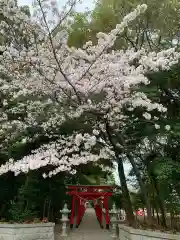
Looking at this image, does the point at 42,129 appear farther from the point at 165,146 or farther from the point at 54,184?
the point at 165,146

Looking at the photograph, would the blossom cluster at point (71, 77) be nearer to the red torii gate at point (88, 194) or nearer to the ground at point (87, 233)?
the ground at point (87, 233)

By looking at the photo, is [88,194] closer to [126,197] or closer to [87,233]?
[87,233]

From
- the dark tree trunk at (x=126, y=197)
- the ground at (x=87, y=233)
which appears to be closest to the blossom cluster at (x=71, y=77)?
the dark tree trunk at (x=126, y=197)

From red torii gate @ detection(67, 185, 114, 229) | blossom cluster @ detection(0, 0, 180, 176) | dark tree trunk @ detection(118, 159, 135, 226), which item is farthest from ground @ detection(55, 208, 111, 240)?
blossom cluster @ detection(0, 0, 180, 176)

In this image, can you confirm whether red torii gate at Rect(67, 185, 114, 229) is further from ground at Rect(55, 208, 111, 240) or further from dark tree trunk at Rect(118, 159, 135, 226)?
dark tree trunk at Rect(118, 159, 135, 226)

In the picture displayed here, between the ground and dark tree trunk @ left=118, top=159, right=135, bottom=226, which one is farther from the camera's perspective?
the ground

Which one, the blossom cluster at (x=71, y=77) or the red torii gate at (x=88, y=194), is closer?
the blossom cluster at (x=71, y=77)

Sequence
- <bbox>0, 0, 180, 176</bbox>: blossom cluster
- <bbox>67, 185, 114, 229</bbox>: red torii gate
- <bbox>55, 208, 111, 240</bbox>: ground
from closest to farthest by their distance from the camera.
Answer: <bbox>0, 0, 180, 176</bbox>: blossom cluster → <bbox>55, 208, 111, 240</bbox>: ground → <bbox>67, 185, 114, 229</bbox>: red torii gate

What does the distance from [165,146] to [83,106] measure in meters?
2.91

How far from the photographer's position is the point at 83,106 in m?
Answer: 6.83

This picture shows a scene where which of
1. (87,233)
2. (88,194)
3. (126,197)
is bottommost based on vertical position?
(87,233)

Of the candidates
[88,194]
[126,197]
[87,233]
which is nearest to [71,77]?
[126,197]

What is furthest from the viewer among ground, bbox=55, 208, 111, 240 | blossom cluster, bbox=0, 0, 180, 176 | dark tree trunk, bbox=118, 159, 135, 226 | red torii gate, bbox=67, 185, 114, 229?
red torii gate, bbox=67, 185, 114, 229

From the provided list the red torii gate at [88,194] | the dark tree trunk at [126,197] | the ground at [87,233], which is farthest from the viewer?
the red torii gate at [88,194]
